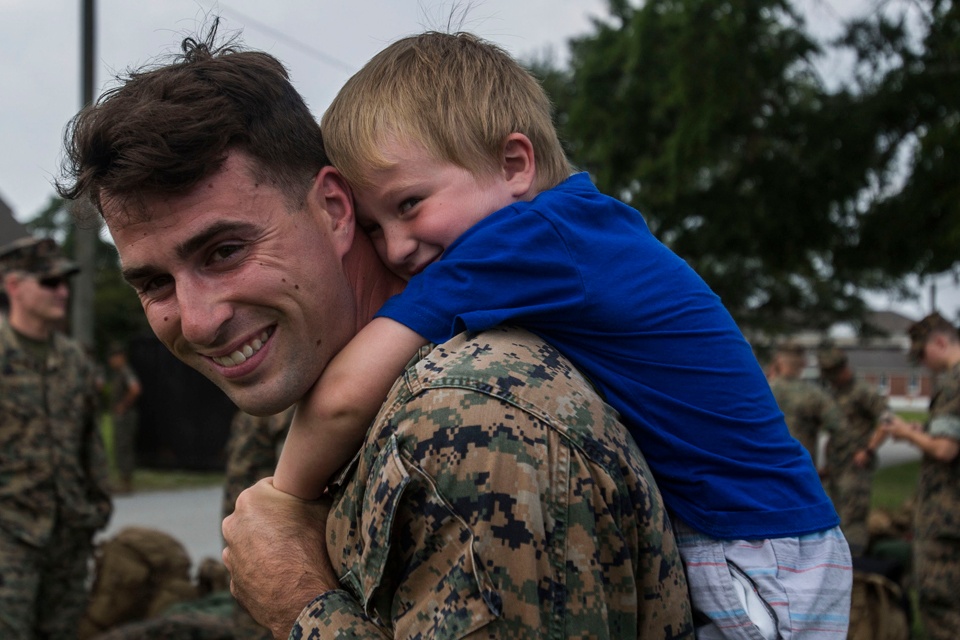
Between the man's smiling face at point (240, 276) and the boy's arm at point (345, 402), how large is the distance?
0.11 metres

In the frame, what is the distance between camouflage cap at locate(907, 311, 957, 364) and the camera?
730 cm

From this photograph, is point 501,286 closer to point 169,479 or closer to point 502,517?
point 502,517

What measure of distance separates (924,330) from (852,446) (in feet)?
8.89

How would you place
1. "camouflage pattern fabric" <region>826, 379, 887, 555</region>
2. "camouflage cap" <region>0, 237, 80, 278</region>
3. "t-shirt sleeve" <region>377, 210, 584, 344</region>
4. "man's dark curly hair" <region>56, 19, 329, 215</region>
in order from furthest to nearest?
1. "camouflage pattern fabric" <region>826, 379, 887, 555</region>
2. "camouflage cap" <region>0, 237, 80, 278</region>
3. "man's dark curly hair" <region>56, 19, 329, 215</region>
4. "t-shirt sleeve" <region>377, 210, 584, 344</region>

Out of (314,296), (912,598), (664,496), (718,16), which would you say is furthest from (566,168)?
(718,16)

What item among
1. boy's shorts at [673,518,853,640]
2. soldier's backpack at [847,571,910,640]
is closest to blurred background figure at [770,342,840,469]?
soldier's backpack at [847,571,910,640]

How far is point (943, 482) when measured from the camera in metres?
6.82

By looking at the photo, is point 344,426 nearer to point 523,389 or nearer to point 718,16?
point 523,389

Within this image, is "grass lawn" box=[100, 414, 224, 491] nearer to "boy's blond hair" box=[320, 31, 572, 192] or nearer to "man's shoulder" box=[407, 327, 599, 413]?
"boy's blond hair" box=[320, 31, 572, 192]

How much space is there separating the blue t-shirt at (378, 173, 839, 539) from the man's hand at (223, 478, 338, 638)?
1.43ft

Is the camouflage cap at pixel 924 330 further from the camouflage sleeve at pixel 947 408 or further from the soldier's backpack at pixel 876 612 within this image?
the soldier's backpack at pixel 876 612

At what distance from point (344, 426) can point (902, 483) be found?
18761 millimetres

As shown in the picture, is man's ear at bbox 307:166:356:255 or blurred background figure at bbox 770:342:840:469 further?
Result: blurred background figure at bbox 770:342:840:469

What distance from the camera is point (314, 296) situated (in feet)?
6.68
